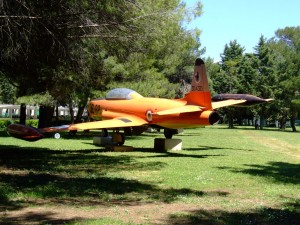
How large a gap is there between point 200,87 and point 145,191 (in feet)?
25.6

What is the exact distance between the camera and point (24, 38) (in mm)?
10008

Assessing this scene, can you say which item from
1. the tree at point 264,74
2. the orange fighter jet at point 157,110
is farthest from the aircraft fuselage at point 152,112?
the tree at point 264,74

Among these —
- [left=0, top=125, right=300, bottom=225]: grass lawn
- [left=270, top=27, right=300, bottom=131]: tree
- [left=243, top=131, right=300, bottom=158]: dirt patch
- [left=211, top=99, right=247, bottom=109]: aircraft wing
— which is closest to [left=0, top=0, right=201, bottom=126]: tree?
[left=0, top=125, right=300, bottom=225]: grass lawn

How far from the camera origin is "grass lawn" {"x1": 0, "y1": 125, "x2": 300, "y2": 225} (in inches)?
264

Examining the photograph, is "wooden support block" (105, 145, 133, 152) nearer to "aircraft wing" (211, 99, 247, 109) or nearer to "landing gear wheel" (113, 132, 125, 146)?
"landing gear wheel" (113, 132, 125, 146)

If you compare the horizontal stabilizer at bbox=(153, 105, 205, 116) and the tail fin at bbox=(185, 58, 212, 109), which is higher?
the tail fin at bbox=(185, 58, 212, 109)

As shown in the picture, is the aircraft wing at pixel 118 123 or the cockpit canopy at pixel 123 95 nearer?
the aircraft wing at pixel 118 123

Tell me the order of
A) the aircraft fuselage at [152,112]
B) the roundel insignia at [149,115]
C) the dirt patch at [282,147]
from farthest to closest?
the dirt patch at [282,147]
the roundel insignia at [149,115]
the aircraft fuselage at [152,112]

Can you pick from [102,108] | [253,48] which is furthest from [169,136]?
[253,48]

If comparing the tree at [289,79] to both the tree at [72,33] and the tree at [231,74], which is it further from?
the tree at [72,33]

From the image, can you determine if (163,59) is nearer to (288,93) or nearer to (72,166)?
(72,166)

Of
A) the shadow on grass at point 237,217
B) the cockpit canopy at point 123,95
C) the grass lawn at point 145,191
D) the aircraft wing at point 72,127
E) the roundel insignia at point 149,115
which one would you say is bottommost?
the shadow on grass at point 237,217

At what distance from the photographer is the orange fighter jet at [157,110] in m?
15.9

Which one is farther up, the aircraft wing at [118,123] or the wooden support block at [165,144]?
the aircraft wing at [118,123]
